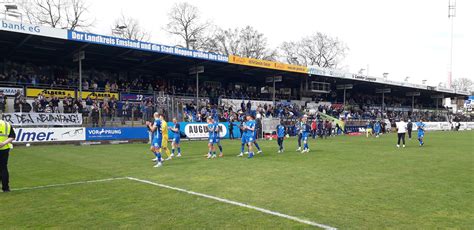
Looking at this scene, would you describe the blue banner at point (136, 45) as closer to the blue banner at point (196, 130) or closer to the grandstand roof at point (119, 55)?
the grandstand roof at point (119, 55)

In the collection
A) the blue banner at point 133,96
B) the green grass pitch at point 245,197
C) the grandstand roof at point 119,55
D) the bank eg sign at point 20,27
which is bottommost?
the green grass pitch at point 245,197

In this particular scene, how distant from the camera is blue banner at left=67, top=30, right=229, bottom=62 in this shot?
25406 mm

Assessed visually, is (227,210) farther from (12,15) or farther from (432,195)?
(12,15)

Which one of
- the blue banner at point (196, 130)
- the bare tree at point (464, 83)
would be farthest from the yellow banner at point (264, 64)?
the bare tree at point (464, 83)

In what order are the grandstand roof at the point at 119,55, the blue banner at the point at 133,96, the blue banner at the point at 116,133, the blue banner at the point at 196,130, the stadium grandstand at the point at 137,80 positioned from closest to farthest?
the blue banner at the point at 116,133, the grandstand roof at the point at 119,55, the stadium grandstand at the point at 137,80, the blue banner at the point at 196,130, the blue banner at the point at 133,96

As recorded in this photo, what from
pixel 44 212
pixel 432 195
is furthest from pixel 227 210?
pixel 432 195

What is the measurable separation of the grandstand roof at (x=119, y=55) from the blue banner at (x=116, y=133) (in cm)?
650

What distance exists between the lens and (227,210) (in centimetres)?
668

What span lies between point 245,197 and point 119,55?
27.2 metres

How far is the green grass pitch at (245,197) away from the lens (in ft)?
19.6

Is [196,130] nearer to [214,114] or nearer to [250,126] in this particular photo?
[214,114]

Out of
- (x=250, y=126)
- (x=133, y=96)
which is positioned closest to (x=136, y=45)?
(x=133, y=96)

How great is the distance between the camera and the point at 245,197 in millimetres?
7816

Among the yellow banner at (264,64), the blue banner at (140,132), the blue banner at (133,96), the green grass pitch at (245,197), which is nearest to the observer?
the green grass pitch at (245,197)
